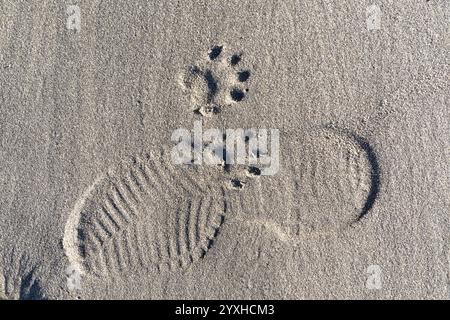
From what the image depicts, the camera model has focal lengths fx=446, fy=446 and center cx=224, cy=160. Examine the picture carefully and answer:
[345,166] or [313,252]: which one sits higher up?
[345,166]

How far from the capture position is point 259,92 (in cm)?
271

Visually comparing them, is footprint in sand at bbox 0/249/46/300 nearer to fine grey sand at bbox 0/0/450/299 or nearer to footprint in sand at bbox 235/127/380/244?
fine grey sand at bbox 0/0/450/299

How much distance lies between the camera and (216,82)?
271 cm

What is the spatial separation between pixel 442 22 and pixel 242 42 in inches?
47.7

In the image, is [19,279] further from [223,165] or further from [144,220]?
[223,165]

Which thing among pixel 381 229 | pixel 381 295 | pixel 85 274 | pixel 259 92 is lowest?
pixel 381 295

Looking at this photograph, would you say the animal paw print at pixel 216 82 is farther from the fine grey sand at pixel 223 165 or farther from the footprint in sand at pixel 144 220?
the footprint in sand at pixel 144 220

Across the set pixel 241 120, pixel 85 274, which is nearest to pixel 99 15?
pixel 241 120

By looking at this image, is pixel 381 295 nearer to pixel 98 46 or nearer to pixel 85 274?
pixel 85 274

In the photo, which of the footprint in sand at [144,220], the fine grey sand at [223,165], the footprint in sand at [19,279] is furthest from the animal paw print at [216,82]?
the footprint in sand at [19,279]

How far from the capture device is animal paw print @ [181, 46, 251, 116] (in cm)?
271

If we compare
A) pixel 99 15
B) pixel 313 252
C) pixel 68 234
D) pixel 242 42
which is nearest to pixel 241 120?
pixel 242 42

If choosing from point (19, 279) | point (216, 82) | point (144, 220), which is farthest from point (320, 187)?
point (19, 279)

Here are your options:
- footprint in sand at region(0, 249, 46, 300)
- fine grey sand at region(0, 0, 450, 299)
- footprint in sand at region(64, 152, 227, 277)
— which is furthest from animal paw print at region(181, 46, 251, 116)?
footprint in sand at region(0, 249, 46, 300)
